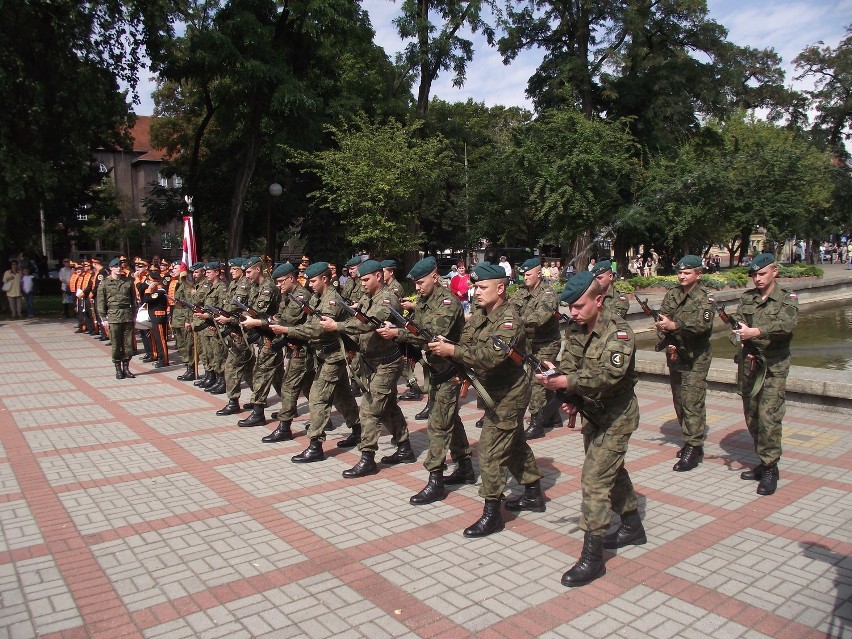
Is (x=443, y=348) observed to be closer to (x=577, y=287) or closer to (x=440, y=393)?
(x=440, y=393)

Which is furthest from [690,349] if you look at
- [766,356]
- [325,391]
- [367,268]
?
[325,391]

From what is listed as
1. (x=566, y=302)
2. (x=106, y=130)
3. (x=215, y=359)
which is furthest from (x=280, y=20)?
(x=566, y=302)

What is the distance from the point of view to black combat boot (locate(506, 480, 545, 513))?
571 cm

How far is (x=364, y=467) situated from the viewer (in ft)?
22.2

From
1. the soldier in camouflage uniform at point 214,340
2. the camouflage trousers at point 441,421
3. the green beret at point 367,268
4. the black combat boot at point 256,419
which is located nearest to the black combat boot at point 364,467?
the camouflage trousers at point 441,421

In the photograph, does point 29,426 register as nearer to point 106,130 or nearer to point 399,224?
point 399,224

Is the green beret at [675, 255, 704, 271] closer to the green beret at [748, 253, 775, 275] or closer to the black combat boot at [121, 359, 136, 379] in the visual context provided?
the green beret at [748, 253, 775, 275]

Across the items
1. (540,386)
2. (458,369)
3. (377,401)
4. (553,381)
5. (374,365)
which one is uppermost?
(553,381)

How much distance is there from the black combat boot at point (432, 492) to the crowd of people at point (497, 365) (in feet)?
0.05

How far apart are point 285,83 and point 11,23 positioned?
779 cm

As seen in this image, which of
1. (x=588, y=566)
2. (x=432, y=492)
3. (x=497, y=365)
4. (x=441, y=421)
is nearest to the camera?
(x=588, y=566)

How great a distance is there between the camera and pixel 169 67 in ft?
76.7

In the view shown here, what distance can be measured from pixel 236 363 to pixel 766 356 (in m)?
6.71

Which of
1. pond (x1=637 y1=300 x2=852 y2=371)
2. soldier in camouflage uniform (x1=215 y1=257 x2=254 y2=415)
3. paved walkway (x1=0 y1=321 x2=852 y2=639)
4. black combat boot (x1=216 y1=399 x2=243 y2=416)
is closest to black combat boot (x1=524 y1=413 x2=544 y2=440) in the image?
paved walkway (x1=0 y1=321 x2=852 y2=639)
